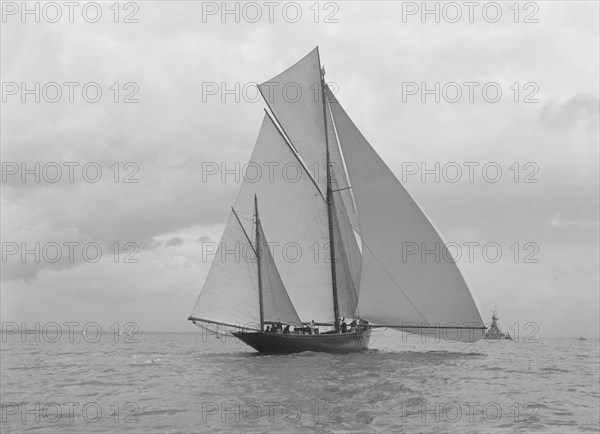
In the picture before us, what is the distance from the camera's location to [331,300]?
49.8m

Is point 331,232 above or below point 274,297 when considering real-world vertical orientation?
above

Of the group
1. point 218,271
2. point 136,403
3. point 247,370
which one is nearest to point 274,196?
point 218,271

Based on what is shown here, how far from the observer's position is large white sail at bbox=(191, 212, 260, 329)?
4644 cm

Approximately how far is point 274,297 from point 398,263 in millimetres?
9393

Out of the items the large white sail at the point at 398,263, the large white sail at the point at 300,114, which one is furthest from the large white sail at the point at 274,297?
the large white sail at the point at 300,114

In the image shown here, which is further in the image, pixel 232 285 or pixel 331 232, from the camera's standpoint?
pixel 331 232

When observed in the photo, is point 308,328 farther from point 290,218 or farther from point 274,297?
point 290,218

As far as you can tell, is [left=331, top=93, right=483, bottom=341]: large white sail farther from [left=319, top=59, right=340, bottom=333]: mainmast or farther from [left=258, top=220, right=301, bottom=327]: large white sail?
[left=258, top=220, right=301, bottom=327]: large white sail

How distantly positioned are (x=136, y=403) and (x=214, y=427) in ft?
19.6

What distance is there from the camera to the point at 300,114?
51.2 metres

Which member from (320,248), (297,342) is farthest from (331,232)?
(297,342)

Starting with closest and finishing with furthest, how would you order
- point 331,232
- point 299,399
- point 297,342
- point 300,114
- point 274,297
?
point 299,399, point 297,342, point 274,297, point 331,232, point 300,114

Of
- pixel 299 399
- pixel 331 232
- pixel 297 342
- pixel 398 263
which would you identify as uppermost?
pixel 331 232

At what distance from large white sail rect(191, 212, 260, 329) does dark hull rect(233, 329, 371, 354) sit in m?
1.15
